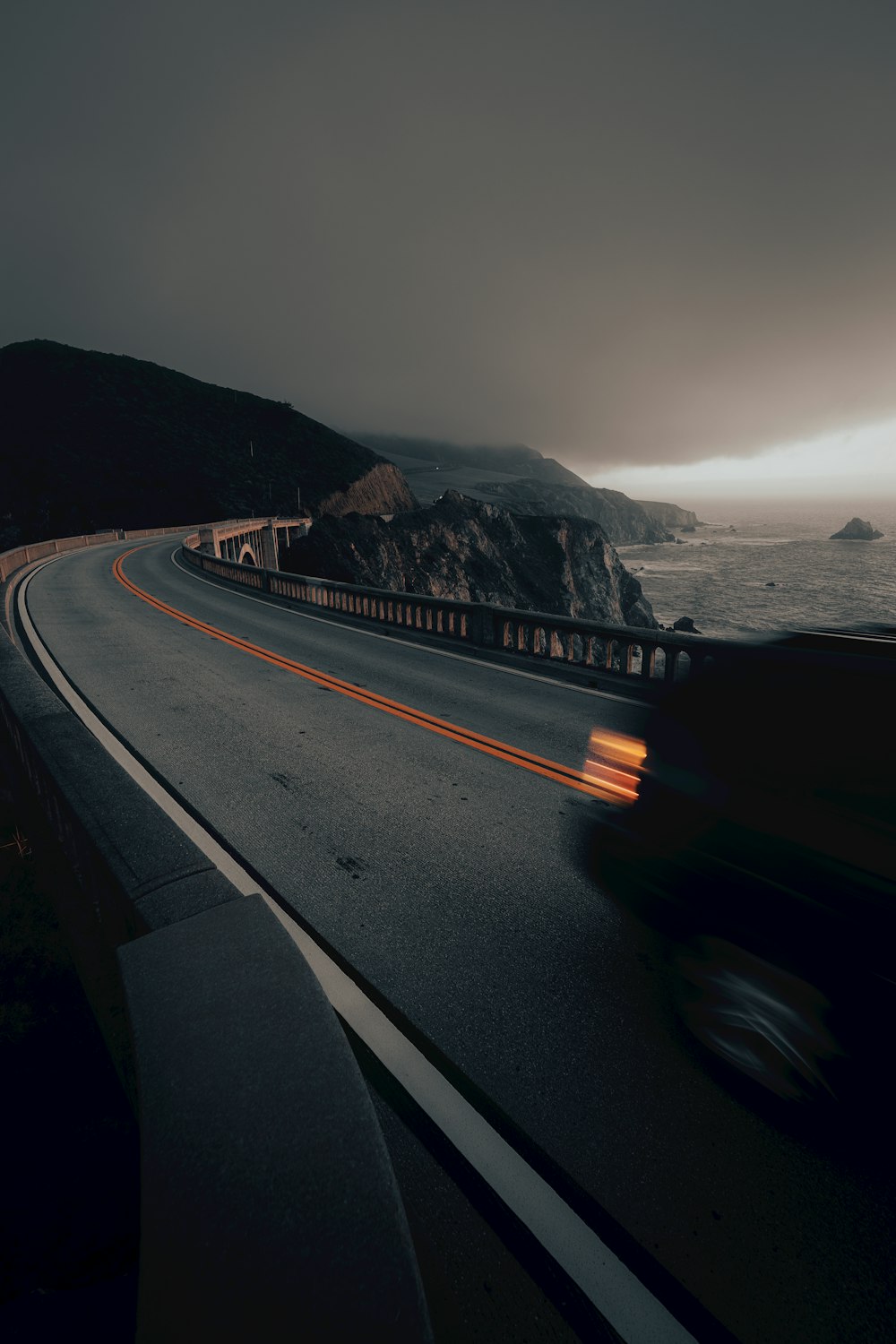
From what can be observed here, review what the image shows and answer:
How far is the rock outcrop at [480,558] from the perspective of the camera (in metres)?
57.6

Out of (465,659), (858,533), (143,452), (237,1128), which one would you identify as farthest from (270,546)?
(858,533)

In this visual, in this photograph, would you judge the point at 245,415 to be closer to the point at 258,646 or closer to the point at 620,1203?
the point at 258,646

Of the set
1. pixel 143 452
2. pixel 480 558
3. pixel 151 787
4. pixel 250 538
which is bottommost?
pixel 480 558

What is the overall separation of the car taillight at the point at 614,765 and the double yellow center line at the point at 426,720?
0.37 feet

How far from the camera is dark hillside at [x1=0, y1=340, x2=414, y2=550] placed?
103 m

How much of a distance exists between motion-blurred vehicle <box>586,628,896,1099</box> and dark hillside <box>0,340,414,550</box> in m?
104

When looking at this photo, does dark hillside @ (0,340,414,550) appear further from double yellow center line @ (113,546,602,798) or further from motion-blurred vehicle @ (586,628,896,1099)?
motion-blurred vehicle @ (586,628,896,1099)

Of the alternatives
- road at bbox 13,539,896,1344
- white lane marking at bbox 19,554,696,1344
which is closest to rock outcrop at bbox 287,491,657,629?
road at bbox 13,539,896,1344

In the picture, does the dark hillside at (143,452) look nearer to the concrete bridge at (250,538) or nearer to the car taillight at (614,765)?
the concrete bridge at (250,538)

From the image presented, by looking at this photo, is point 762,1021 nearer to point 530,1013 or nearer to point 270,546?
point 530,1013

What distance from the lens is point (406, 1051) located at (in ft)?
9.43

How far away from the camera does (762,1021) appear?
2.85m

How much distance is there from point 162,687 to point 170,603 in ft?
33.3

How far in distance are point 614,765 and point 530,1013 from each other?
137 inches
